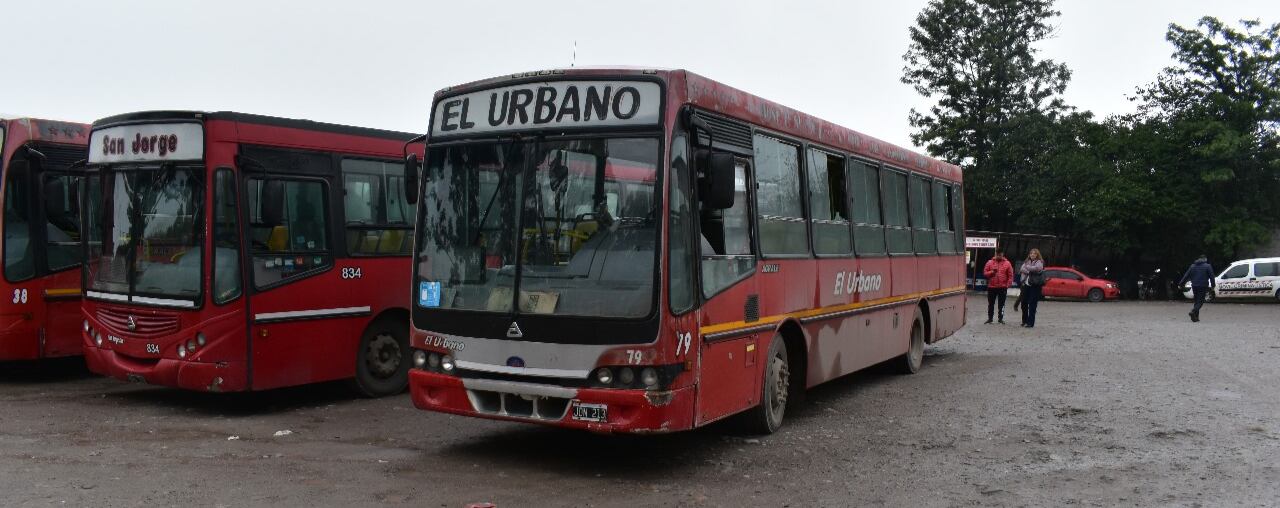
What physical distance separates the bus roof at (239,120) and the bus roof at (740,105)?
2.55 meters

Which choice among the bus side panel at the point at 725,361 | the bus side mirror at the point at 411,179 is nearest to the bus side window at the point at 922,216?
the bus side panel at the point at 725,361

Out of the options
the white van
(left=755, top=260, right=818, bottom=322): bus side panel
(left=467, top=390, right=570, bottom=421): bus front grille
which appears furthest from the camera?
the white van

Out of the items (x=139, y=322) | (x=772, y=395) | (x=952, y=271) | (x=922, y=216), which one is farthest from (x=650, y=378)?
(x=952, y=271)

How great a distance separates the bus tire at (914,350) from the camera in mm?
13086

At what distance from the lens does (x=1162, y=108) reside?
43938 mm

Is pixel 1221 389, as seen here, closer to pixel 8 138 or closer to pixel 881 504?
A: pixel 881 504

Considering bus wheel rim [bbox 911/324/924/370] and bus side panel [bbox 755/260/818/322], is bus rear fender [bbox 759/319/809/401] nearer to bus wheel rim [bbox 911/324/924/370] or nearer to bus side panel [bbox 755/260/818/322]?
bus side panel [bbox 755/260/818/322]

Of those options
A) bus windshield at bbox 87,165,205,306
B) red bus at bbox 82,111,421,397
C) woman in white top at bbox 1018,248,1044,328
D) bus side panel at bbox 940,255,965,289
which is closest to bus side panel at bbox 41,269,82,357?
red bus at bbox 82,111,421,397

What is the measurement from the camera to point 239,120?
950cm

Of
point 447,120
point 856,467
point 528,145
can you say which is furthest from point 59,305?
point 856,467

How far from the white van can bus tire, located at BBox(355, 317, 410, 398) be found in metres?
32.5

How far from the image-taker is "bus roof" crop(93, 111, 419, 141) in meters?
9.33

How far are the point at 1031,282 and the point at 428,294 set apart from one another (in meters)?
16.2

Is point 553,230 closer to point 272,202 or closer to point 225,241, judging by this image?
point 272,202
